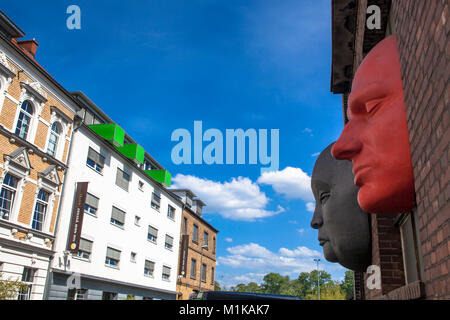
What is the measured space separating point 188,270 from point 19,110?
26874mm

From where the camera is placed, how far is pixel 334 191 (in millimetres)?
5223

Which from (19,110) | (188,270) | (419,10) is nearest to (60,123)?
(19,110)

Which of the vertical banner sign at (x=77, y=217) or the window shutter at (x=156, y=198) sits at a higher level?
the window shutter at (x=156, y=198)

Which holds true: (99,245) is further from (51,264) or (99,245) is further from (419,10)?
(419,10)

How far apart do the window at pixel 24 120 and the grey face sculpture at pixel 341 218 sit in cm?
1684

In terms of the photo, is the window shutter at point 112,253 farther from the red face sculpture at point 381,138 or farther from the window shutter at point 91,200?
→ the red face sculpture at point 381,138

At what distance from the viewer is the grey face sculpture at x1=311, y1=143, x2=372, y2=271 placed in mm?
5000

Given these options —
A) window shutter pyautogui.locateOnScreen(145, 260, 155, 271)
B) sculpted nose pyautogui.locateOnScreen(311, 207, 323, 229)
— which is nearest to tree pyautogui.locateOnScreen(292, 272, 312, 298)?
window shutter pyautogui.locateOnScreen(145, 260, 155, 271)

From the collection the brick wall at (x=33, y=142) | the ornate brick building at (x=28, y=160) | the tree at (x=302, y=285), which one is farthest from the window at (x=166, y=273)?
the tree at (x=302, y=285)

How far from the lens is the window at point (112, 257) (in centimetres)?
2558

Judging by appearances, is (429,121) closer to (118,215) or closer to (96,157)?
(96,157)

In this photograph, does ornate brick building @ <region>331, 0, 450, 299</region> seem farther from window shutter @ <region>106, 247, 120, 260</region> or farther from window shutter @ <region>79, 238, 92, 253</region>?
window shutter @ <region>106, 247, 120, 260</region>

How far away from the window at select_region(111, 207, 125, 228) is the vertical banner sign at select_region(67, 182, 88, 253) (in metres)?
5.21
